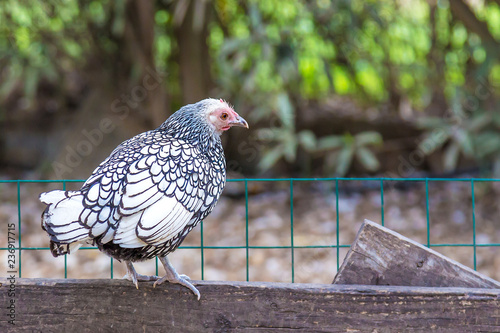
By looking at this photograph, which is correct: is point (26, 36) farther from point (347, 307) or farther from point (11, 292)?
point (347, 307)

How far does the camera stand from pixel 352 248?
176cm

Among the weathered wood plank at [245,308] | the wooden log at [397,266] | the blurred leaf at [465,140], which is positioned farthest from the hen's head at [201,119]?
the blurred leaf at [465,140]

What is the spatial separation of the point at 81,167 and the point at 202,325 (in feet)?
14.9

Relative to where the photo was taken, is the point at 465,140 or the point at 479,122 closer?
the point at 465,140

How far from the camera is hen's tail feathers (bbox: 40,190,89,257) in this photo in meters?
1.58

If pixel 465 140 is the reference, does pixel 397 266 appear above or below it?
below

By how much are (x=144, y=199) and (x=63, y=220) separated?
25cm

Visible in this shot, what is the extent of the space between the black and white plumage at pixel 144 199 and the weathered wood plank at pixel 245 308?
0.08 metres

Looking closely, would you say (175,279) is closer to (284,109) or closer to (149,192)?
(149,192)

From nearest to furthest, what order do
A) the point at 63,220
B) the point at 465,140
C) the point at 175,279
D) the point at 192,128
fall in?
the point at 63,220 → the point at 175,279 → the point at 192,128 → the point at 465,140

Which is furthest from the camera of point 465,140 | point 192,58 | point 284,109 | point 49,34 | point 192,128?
point 192,58

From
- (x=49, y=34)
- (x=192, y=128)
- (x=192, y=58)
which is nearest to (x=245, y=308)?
(x=192, y=128)

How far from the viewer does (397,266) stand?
5.74 ft

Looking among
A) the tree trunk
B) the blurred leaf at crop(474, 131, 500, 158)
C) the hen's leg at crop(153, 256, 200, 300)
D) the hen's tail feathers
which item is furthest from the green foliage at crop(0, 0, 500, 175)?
the hen's tail feathers
